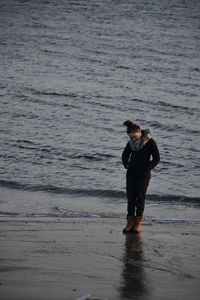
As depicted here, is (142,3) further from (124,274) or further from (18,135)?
(124,274)

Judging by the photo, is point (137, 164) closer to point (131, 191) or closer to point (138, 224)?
point (131, 191)

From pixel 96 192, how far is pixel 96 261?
26.2 ft

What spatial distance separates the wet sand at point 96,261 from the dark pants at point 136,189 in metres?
0.49

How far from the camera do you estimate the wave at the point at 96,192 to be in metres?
15.4

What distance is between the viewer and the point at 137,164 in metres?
9.97

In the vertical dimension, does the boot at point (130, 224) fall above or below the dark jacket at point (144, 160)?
below

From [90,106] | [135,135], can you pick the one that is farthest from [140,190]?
[90,106]

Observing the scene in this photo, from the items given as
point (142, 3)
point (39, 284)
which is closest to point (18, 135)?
point (39, 284)

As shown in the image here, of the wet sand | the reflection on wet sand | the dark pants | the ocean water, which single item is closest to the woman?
the dark pants

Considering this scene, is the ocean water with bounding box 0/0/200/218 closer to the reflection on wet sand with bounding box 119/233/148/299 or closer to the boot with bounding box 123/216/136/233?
the boot with bounding box 123/216/136/233

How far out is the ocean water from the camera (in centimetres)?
1608

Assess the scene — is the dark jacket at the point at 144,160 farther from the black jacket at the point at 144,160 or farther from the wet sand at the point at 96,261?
the wet sand at the point at 96,261

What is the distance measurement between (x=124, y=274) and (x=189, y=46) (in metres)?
48.5

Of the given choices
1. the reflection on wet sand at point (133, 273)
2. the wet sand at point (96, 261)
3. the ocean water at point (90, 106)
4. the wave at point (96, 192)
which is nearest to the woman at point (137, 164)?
the wet sand at point (96, 261)
